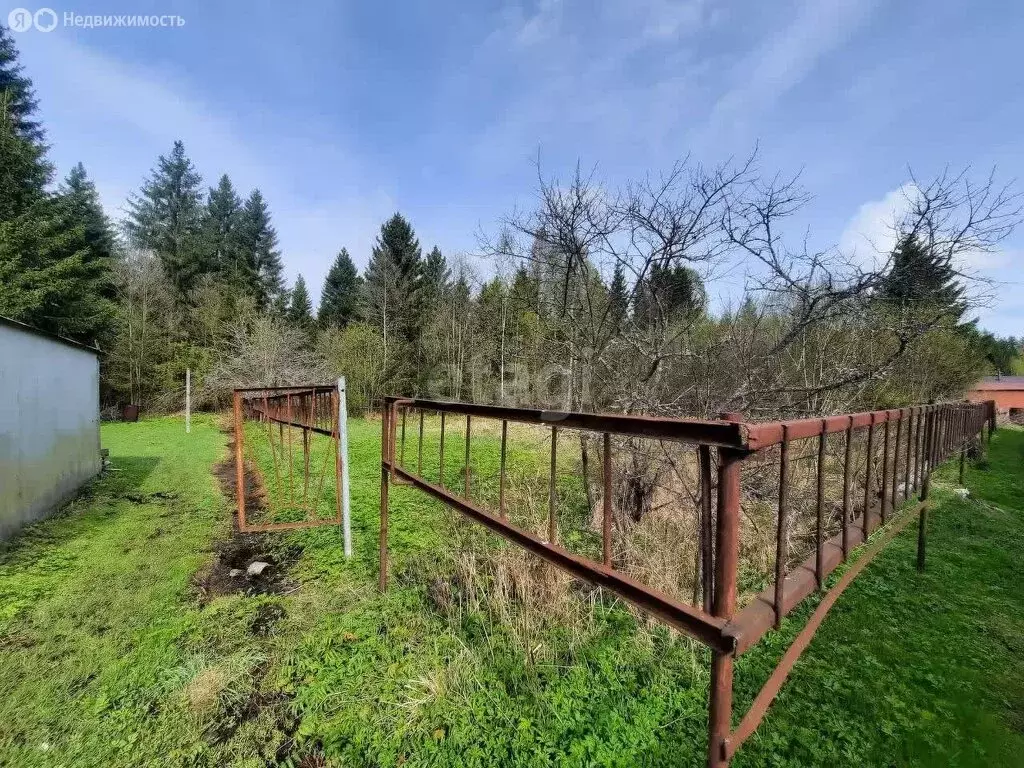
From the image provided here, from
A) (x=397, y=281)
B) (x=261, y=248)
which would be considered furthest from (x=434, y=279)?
(x=261, y=248)

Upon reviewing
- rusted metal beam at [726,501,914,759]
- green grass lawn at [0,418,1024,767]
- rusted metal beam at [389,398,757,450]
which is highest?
rusted metal beam at [389,398,757,450]

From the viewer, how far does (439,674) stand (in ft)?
6.59

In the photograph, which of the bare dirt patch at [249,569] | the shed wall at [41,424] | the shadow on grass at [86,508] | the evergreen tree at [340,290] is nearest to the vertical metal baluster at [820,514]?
the bare dirt patch at [249,569]

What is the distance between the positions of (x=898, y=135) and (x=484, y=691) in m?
5.84

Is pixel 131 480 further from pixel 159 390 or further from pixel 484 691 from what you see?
pixel 159 390

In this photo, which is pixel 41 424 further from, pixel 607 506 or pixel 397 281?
pixel 397 281

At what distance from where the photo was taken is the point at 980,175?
3.10 m

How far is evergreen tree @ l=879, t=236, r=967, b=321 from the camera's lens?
3.24 m

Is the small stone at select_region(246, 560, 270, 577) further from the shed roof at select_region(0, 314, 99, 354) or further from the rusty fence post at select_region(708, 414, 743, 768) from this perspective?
the rusty fence post at select_region(708, 414, 743, 768)

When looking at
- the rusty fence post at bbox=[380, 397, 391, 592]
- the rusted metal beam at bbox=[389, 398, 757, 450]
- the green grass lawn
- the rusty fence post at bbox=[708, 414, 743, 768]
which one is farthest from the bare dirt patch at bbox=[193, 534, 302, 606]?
the rusty fence post at bbox=[708, 414, 743, 768]

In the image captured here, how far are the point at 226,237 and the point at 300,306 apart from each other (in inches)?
215

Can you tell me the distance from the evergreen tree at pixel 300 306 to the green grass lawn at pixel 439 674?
70.3ft

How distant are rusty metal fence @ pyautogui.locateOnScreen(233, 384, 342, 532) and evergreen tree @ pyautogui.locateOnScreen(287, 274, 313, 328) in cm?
1653

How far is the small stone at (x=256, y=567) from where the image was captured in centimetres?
325
